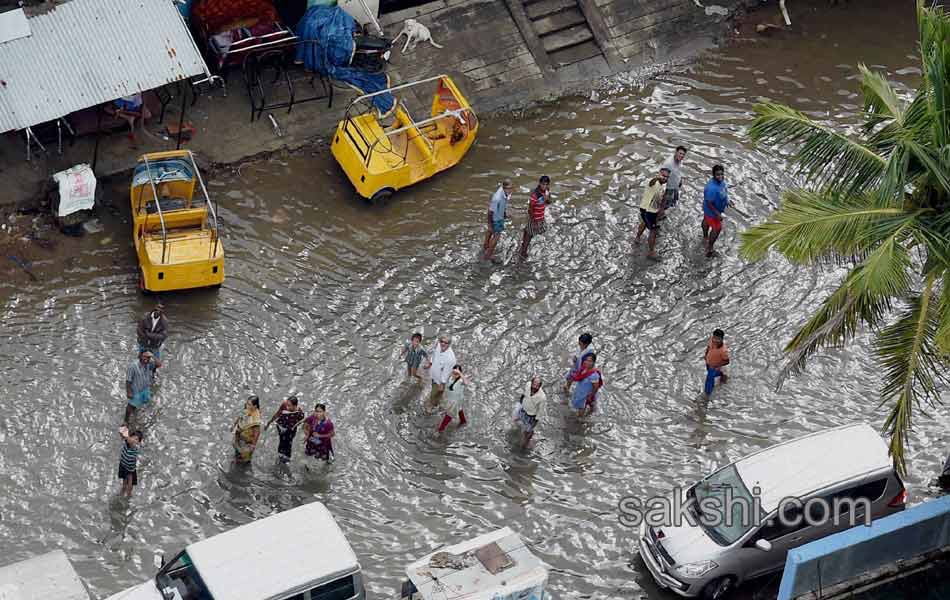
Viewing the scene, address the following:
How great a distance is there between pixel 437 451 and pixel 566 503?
207 centimetres

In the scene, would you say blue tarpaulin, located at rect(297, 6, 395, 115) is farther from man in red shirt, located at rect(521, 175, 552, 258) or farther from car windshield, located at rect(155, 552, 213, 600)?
car windshield, located at rect(155, 552, 213, 600)

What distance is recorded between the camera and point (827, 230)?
655 inches

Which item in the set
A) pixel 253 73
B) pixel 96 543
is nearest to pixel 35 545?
pixel 96 543

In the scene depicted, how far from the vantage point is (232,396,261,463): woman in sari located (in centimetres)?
1944

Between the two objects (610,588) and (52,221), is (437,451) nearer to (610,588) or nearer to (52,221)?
(610,588)

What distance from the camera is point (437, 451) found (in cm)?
2066

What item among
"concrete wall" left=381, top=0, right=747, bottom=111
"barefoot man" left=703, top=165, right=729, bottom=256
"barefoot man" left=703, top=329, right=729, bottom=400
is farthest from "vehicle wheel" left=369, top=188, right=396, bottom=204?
"barefoot man" left=703, top=329, right=729, bottom=400

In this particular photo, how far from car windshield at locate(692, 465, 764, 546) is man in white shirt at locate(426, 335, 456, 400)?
402cm

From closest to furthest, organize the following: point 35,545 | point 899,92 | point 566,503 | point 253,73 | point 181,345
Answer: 1. point 35,545
2. point 566,503
3. point 181,345
4. point 253,73
5. point 899,92

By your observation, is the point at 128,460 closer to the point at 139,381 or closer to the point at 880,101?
the point at 139,381

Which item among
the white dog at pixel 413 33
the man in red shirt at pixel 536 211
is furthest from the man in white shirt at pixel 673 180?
the white dog at pixel 413 33

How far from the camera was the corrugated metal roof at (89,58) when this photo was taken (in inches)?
886

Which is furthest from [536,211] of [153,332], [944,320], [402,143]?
[944,320]

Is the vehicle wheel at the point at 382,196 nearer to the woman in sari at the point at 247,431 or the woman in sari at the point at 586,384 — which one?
the woman in sari at the point at 586,384
